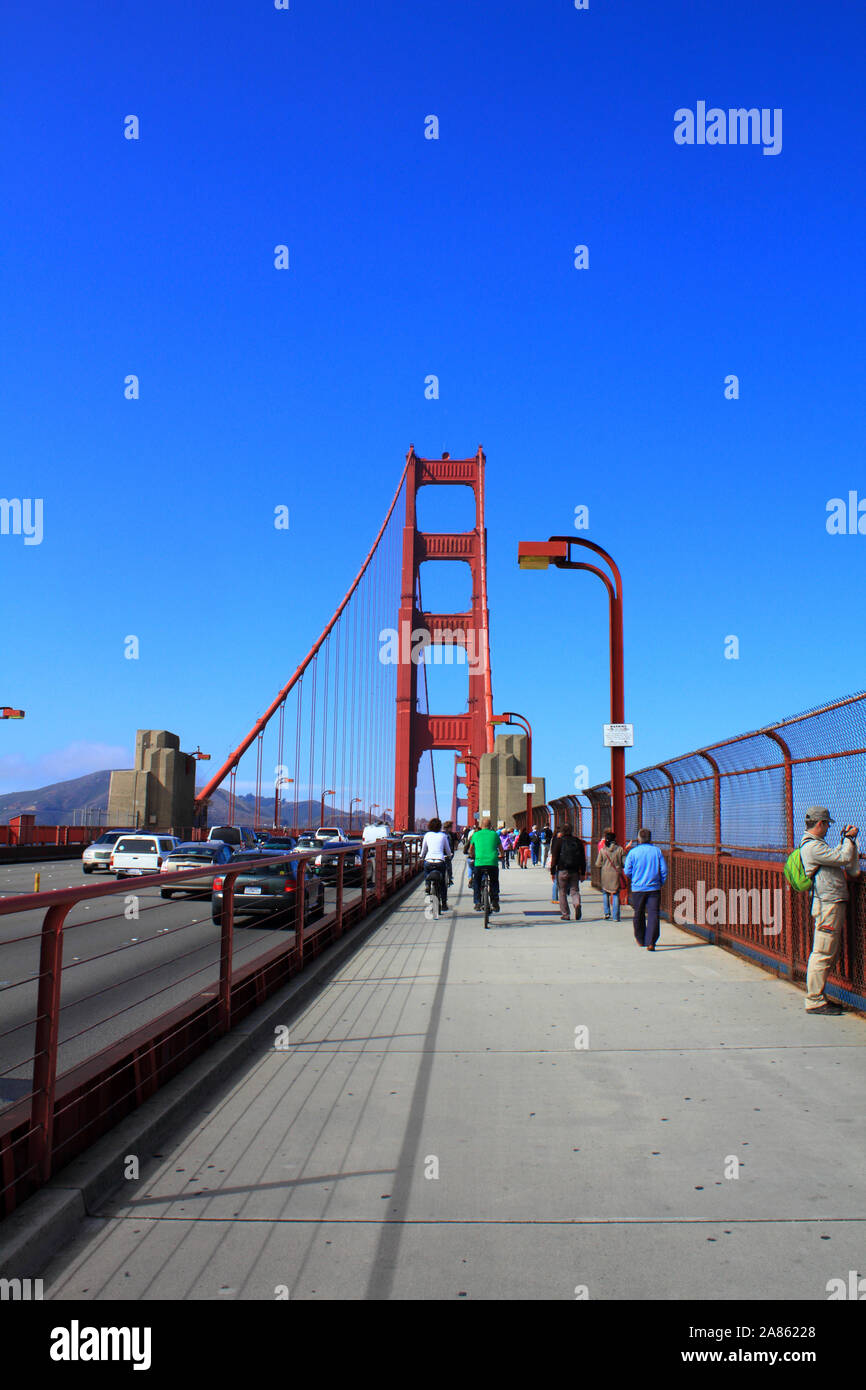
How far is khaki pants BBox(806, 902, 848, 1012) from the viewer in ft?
25.4

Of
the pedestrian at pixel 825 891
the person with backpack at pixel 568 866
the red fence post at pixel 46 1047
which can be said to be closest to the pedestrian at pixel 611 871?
the person with backpack at pixel 568 866

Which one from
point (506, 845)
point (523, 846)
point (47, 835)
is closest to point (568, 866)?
point (523, 846)

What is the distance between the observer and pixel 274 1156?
454 centimetres

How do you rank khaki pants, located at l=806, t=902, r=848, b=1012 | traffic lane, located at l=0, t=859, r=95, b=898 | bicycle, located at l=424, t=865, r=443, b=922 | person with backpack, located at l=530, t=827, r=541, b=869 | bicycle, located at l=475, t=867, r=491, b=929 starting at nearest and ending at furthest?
1. khaki pants, located at l=806, t=902, r=848, b=1012
2. bicycle, located at l=475, t=867, r=491, b=929
3. bicycle, located at l=424, t=865, r=443, b=922
4. traffic lane, located at l=0, t=859, r=95, b=898
5. person with backpack, located at l=530, t=827, r=541, b=869

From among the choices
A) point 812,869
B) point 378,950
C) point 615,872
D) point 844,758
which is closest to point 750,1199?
point 812,869

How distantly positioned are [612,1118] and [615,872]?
1058cm

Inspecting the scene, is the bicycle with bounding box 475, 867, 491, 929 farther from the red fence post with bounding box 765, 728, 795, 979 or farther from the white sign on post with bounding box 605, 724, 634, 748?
the red fence post with bounding box 765, 728, 795, 979

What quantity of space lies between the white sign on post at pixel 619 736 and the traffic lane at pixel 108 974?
5.59 meters

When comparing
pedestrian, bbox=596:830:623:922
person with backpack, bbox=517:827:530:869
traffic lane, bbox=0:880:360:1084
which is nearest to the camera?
traffic lane, bbox=0:880:360:1084

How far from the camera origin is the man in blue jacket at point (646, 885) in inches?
468

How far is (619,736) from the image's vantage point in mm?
16344

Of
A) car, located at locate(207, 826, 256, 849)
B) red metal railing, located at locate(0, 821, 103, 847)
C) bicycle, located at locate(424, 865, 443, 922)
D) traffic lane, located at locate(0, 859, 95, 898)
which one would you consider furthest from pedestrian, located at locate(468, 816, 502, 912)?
red metal railing, located at locate(0, 821, 103, 847)

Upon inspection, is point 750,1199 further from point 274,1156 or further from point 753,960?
point 753,960

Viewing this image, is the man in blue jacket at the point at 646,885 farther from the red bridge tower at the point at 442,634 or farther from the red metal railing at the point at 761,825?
the red bridge tower at the point at 442,634
